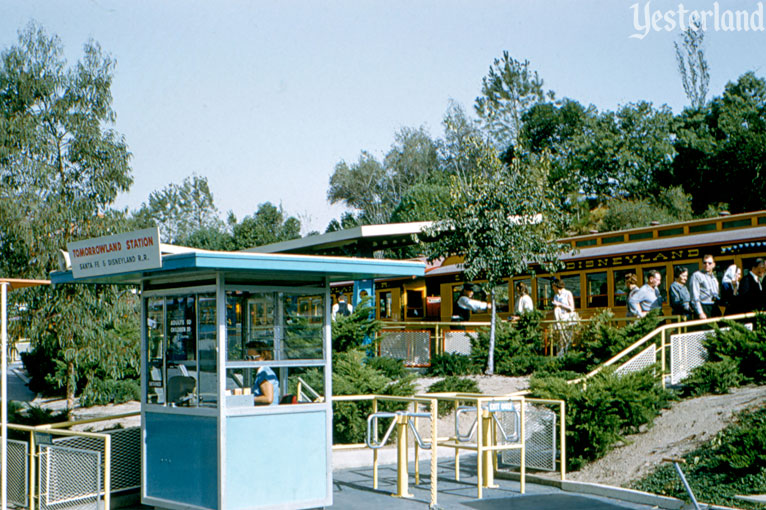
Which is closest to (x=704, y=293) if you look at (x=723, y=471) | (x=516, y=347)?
(x=516, y=347)

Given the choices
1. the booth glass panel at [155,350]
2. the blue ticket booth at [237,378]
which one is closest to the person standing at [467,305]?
the blue ticket booth at [237,378]

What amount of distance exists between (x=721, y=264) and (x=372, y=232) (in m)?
8.43

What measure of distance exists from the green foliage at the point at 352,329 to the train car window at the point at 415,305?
9.89m

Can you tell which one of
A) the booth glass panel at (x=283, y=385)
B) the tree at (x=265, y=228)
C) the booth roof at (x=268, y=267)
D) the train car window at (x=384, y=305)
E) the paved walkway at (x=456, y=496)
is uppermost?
the tree at (x=265, y=228)

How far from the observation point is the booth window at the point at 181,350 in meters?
9.33

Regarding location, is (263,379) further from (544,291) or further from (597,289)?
(544,291)

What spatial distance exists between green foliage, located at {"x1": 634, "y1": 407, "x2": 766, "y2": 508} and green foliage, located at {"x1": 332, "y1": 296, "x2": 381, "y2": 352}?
30.2 feet

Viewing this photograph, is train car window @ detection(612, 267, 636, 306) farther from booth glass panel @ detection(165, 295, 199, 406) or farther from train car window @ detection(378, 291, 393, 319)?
booth glass panel @ detection(165, 295, 199, 406)

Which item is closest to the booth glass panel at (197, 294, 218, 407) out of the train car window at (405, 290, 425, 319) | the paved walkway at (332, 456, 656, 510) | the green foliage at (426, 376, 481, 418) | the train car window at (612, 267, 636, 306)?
the paved walkway at (332, 456, 656, 510)

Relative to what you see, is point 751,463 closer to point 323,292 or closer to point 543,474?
point 543,474

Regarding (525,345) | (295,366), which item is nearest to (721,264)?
(525,345)

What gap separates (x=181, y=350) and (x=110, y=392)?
15120mm

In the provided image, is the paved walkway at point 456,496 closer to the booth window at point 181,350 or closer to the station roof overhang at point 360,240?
the booth window at point 181,350

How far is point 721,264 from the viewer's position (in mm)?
19922
